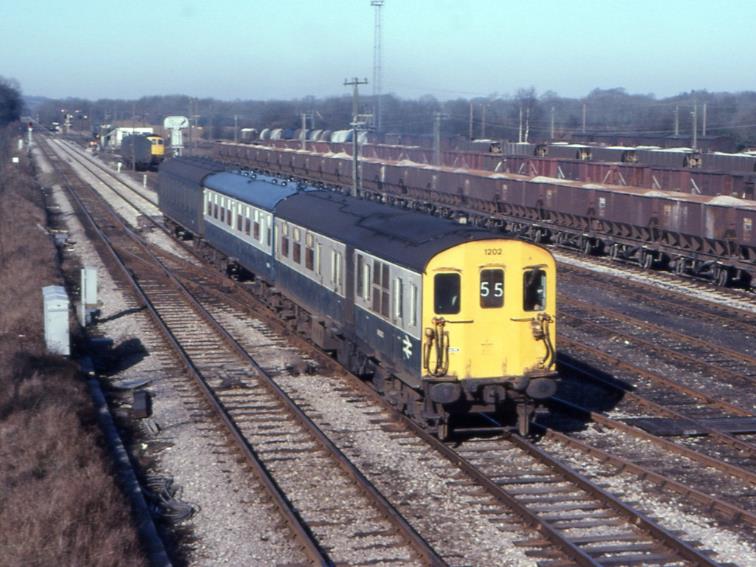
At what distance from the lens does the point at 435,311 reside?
12312mm

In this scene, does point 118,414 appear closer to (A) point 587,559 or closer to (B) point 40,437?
(B) point 40,437

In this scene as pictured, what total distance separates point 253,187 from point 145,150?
54724 millimetres

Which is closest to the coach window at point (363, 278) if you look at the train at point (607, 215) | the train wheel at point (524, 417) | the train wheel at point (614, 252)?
the train wheel at point (524, 417)

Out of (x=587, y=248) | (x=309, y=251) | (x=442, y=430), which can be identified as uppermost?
(x=309, y=251)

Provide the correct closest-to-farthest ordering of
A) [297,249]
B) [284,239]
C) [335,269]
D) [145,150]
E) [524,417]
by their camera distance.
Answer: [524,417]
[335,269]
[297,249]
[284,239]
[145,150]

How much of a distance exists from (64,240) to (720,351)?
24.2m

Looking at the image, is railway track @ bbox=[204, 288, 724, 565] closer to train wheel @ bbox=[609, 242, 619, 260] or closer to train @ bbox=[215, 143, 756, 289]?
train @ bbox=[215, 143, 756, 289]

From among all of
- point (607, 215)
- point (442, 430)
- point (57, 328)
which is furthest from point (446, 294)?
point (607, 215)

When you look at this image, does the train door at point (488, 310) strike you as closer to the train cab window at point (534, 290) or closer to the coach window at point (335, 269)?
the train cab window at point (534, 290)

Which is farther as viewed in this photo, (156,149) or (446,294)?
(156,149)

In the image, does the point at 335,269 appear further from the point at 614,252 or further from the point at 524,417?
the point at 614,252

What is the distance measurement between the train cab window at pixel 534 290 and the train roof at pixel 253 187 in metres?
9.87

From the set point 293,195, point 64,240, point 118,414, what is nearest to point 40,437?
point 118,414

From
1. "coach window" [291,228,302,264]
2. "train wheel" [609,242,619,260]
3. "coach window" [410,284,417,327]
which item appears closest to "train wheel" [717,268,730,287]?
"train wheel" [609,242,619,260]
